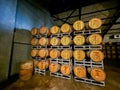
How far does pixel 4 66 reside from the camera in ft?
11.9

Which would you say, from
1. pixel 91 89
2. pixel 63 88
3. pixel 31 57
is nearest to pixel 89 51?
pixel 91 89

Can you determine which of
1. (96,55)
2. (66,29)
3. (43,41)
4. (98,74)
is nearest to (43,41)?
(43,41)

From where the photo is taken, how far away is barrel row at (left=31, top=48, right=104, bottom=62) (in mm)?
3311

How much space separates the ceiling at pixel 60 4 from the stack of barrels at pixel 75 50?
3.00 m

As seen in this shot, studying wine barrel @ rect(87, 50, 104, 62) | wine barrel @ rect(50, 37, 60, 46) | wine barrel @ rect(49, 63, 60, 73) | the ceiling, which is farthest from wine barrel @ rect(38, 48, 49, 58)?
the ceiling

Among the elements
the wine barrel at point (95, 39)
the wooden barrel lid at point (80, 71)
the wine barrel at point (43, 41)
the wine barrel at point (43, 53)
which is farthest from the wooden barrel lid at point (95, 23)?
the wine barrel at point (43, 53)

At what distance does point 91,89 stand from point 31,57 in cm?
384

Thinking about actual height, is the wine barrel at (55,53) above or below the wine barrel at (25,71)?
above

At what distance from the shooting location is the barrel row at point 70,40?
3400 mm

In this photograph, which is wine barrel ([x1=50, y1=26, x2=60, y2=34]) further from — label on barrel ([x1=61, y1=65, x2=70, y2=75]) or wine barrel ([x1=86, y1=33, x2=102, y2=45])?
label on barrel ([x1=61, y1=65, x2=70, y2=75])

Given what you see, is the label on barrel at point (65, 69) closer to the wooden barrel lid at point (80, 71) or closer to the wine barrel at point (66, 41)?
the wooden barrel lid at point (80, 71)

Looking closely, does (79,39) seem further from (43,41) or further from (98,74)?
(43,41)

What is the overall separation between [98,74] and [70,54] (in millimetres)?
1424

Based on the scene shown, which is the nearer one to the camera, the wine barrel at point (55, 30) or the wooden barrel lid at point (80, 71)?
the wooden barrel lid at point (80, 71)
